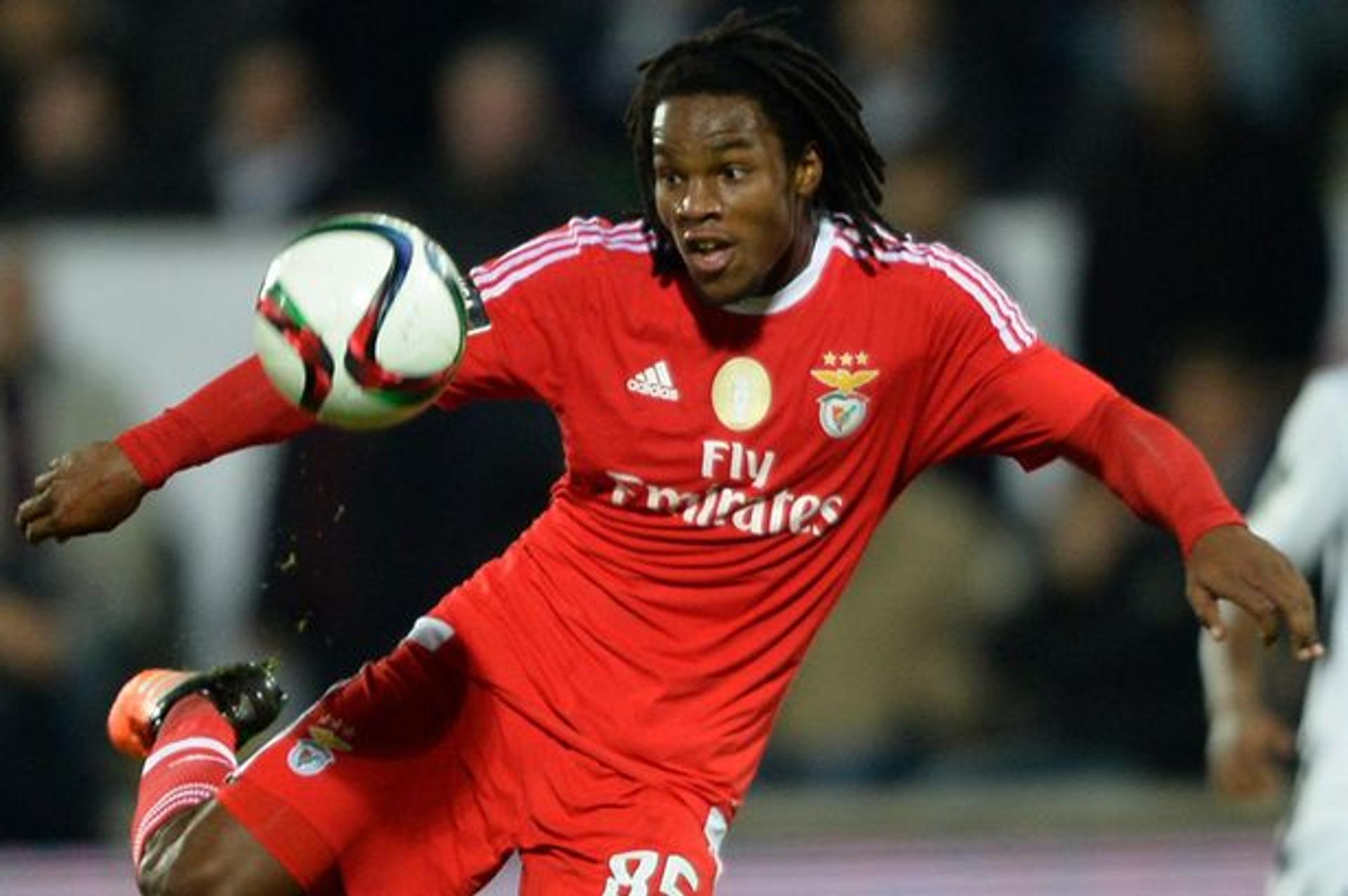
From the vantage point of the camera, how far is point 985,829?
8602 millimetres

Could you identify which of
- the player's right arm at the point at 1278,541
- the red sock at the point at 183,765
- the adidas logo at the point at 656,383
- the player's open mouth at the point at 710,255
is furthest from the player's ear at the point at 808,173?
the red sock at the point at 183,765

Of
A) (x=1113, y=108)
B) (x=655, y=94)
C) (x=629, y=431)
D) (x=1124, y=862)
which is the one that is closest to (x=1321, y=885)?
(x=629, y=431)

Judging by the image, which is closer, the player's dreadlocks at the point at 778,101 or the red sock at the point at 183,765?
the player's dreadlocks at the point at 778,101

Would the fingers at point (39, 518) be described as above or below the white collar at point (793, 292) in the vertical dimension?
below

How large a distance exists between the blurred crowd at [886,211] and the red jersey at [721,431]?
3.12m

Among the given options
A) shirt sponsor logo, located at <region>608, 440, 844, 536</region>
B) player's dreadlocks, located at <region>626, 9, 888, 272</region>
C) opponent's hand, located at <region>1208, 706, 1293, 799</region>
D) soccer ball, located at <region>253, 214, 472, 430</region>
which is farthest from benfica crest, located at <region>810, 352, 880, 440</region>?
opponent's hand, located at <region>1208, 706, 1293, 799</region>

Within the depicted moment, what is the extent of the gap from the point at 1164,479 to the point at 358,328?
51.8 inches

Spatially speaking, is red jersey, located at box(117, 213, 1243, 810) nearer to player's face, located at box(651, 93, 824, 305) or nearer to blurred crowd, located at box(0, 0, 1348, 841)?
player's face, located at box(651, 93, 824, 305)

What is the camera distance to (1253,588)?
14.5ft

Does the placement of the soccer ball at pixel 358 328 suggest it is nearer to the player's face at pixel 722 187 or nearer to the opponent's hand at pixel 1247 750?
the player's face at pixel 722 187

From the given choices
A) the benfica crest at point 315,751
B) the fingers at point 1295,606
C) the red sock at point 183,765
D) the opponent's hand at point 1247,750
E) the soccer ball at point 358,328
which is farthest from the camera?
the opponent's hand at point 1247,750

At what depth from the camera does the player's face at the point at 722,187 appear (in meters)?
4.71

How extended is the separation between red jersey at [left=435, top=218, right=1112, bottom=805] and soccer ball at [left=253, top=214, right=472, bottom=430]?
0.72ft

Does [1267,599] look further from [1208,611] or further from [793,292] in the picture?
[793,292]
